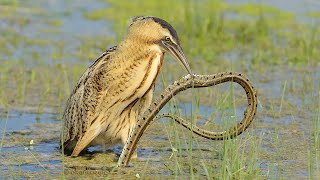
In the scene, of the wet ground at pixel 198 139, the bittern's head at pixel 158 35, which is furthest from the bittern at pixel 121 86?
the wet ground at pixel 198 139

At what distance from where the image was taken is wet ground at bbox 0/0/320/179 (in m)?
6.29

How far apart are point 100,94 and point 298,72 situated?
13.3 feet

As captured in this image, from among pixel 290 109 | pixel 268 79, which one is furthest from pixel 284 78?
pixel 290 109

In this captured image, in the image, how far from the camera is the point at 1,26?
39.3 ft

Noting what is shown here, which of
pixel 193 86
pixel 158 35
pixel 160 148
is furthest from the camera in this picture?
pixel 160 148

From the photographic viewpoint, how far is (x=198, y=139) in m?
7.46

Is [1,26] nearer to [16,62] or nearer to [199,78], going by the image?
[16,62]

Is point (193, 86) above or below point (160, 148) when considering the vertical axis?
above

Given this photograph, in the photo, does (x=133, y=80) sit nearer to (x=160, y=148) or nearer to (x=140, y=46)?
(x=140, y=46)

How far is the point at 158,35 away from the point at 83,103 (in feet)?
3.06

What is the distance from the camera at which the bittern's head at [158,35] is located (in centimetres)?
605

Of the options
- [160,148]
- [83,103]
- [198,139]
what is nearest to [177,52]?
[83,103]

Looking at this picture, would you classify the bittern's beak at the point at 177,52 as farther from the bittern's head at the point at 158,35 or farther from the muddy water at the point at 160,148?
the muddy water at the point at 160,148

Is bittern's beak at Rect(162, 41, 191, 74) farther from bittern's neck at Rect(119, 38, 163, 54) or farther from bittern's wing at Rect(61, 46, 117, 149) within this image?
bittern's wing at Rect(61, 46, 117, 149)
